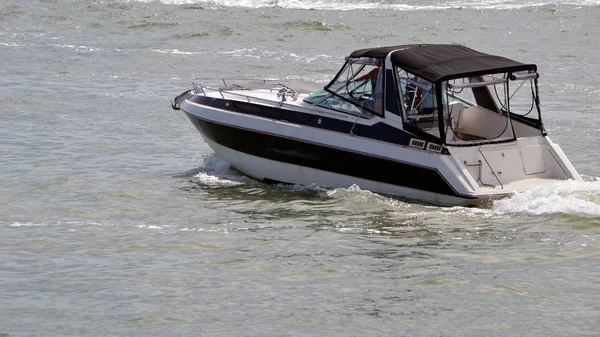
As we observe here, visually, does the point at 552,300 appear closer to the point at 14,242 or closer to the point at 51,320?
the point at 51,320

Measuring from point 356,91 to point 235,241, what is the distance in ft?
10.6

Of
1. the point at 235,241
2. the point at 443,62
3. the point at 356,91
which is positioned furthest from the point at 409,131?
the point at 235,241

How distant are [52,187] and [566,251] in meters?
7.12

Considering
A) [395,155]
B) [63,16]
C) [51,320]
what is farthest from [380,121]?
[63,16]

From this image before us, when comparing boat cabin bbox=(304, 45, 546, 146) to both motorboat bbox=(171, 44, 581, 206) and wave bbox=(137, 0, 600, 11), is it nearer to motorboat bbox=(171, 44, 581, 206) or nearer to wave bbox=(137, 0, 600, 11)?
motorboat bbox=(171, 44, 581, 206)

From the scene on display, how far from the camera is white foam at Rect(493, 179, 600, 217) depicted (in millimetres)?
12461

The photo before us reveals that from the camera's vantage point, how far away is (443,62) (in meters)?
13.5

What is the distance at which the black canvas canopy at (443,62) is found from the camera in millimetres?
13211

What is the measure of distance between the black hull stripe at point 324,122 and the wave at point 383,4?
2644 cm

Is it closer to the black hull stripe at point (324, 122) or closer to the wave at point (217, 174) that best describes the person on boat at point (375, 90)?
the black hull stripe at point (324, 122)

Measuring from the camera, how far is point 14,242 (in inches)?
469

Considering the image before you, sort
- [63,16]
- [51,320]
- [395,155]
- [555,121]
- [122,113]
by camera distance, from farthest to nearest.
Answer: [63,16], [122,113], [555,121], [395,155], [51,320]

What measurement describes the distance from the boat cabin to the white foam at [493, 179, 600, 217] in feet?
2.98

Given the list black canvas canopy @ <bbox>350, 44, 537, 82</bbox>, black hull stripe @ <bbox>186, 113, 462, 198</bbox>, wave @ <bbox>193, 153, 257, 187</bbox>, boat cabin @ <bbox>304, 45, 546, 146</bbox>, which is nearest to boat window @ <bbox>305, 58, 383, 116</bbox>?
boat cabin @ <bbox>304, 45, 546, 146</bbox>
